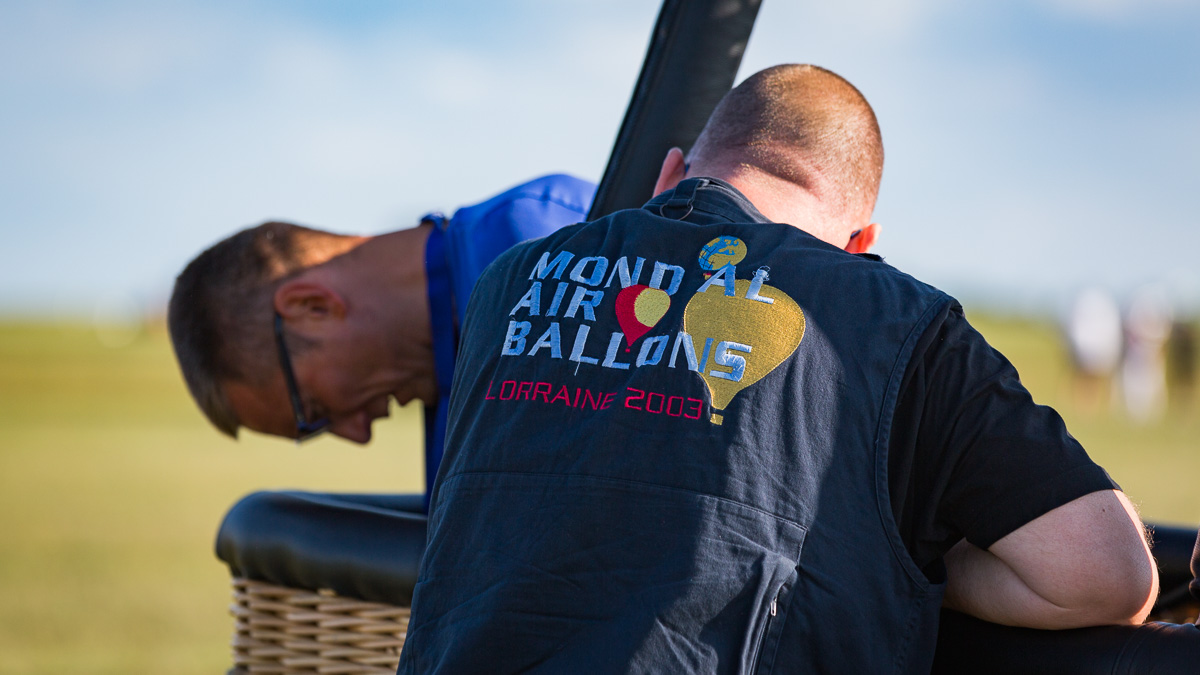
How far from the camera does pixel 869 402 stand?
1.16 metres

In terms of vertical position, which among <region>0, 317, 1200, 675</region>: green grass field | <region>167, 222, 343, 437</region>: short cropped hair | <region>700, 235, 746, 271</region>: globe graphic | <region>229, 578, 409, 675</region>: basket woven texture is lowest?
<region>0, 317, 1200, 675</region>: green grass field

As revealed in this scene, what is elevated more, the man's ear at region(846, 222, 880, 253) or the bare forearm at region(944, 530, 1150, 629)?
the man's ear at region(846, 222, 880, 253)

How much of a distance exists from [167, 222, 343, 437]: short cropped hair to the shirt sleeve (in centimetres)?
174

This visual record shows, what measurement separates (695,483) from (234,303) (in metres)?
1.69

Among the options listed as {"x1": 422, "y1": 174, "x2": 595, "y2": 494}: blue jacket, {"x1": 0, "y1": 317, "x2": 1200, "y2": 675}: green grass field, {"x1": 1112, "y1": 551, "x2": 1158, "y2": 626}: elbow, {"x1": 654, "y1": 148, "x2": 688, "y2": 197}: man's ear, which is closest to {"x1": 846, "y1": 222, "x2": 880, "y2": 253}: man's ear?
{"x1": 654, "y1": 148, "x2": 688, "y2": 197}: man's ear

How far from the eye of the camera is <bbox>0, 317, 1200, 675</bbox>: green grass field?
185 inches

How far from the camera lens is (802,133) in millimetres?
1663

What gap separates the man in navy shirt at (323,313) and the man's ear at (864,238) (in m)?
0.86

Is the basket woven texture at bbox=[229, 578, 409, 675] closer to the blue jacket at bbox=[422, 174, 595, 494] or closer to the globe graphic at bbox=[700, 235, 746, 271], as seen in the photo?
the blue jacket at bbox=[422, 174, 595, 494]

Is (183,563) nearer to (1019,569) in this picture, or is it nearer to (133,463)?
(133,463)

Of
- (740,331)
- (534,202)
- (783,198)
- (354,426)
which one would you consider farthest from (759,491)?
(354,426)

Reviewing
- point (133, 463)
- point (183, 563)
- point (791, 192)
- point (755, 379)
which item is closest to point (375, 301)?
point (791, 192)

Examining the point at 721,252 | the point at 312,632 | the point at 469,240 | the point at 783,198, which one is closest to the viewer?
the point at 721,252

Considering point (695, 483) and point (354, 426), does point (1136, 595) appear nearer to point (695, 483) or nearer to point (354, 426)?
point (695, 483)
